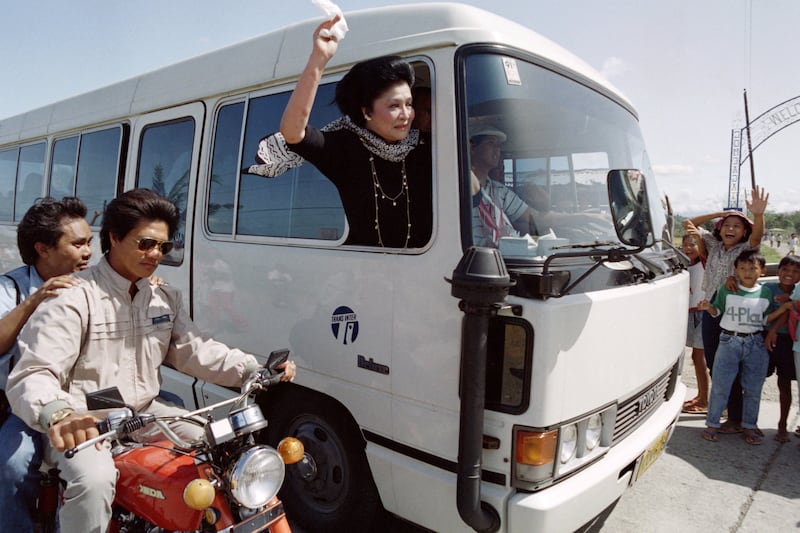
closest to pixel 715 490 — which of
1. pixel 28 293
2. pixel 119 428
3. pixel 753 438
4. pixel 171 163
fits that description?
pixel 753 438

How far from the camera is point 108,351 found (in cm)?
233

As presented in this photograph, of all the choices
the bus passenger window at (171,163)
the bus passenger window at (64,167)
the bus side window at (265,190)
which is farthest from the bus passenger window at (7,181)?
the bus side window at (265,190)

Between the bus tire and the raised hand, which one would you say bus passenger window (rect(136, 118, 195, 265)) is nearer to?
the bus tire

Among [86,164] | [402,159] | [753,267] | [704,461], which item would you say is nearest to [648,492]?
[704,461]

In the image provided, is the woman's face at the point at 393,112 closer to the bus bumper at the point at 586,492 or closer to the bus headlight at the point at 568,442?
the bus headlight at the point at 568,442

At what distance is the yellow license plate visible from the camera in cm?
286

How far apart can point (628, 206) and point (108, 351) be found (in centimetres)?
235

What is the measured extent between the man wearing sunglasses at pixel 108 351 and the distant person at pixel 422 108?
1.25 metres

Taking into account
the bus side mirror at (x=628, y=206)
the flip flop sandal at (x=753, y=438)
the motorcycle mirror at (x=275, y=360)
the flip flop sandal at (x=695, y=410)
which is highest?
the bus side mirror at (x=628, y=206)

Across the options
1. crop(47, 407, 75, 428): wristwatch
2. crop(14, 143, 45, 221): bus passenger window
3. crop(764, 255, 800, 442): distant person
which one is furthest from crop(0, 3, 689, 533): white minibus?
crop(14, 143, 45, 221): bus passenger window

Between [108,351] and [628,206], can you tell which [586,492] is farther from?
[108,351]

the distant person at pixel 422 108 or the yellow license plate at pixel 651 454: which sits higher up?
the distant person at pixel 422 108

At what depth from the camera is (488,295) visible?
2035mm

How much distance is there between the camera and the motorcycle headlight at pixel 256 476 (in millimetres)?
1841
